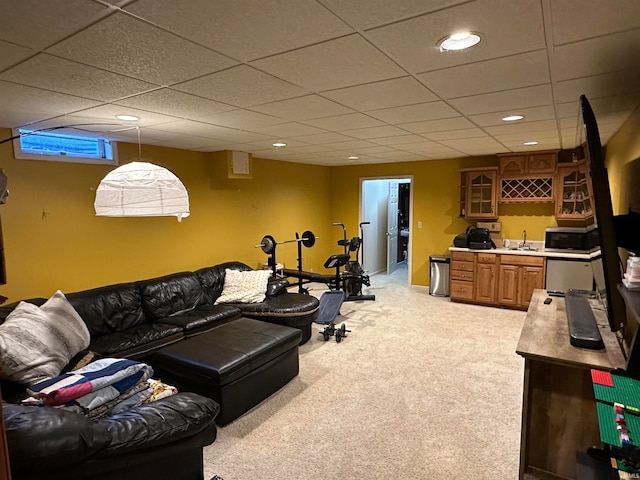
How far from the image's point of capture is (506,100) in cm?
257

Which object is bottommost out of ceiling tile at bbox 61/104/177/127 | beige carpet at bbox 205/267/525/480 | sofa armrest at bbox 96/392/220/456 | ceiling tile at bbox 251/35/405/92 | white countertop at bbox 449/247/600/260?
beige carpet at bbox 205/267/525/480

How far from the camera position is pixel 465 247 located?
590 centimetres

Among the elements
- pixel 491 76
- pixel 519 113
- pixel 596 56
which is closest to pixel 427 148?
pixel 519 113

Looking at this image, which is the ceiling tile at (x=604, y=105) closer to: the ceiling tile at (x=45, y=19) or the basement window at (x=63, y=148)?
the ceiling tile at (x=45, y=19)

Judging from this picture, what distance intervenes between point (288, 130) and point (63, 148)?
2365 mm

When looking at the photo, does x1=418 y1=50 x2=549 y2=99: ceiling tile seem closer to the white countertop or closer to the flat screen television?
the flat screen television

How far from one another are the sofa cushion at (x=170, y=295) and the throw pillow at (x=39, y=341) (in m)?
0.95

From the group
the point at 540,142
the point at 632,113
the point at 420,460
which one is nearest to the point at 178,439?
the point at 420,460

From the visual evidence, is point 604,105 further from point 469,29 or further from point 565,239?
point 565,239

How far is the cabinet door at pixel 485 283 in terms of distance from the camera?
567 centimetres

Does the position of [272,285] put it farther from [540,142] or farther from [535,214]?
[535,214]

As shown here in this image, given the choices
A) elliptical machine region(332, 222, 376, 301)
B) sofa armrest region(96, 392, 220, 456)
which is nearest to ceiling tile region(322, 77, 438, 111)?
sofa armrest region(96, 392, 220, 456)

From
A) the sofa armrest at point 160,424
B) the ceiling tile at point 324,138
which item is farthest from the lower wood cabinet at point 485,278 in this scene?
the sofa armrest at point 160,424

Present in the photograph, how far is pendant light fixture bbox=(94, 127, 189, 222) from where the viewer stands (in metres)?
2.21
